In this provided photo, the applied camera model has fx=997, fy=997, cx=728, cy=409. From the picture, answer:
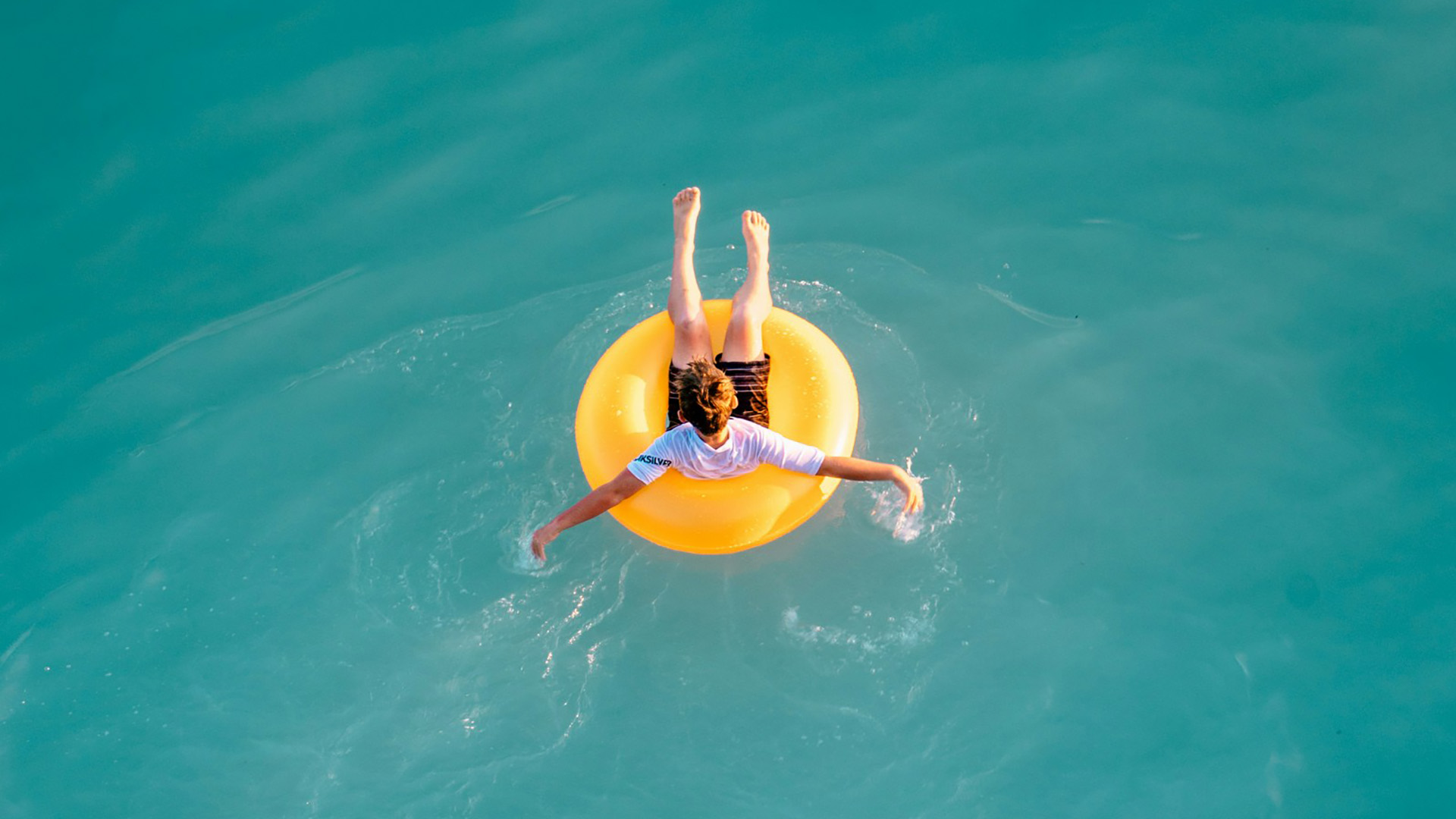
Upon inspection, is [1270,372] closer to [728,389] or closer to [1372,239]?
[1372,239]

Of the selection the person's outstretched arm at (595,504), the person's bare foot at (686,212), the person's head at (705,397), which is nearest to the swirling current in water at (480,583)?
the person's bare foot at (686,212)

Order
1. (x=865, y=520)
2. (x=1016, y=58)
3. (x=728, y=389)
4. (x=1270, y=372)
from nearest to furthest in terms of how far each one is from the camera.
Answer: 1. (x=728, y=389)
2. (x=865, y=520)
3. (x=1270, y=372)
4. (x=1016, y=58)

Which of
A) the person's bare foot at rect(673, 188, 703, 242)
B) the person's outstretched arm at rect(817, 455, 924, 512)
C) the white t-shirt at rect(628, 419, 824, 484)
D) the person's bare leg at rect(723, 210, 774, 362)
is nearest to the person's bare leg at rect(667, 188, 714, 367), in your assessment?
the person's bare foot at rect(673, 188, 703, 242)

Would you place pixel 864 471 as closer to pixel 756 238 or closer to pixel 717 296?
pixel 756 238

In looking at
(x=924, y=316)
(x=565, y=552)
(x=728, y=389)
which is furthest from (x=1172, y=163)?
(x=565, y=552)

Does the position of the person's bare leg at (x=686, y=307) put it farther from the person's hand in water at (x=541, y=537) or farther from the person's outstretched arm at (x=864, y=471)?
the person's hand in water at (x=541, y=537)

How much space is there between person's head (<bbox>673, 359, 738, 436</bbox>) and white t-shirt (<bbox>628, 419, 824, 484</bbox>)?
0.53ft

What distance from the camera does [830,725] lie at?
14.9 feet

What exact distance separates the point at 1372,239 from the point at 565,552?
15.2ft

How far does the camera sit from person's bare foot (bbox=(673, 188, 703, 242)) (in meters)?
4.80

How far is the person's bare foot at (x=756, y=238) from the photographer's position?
4.63 metres

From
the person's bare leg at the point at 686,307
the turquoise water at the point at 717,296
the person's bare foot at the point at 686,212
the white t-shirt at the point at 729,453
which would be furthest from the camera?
the person's bare foot at the point at 686,212

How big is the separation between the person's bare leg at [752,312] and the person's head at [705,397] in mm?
510

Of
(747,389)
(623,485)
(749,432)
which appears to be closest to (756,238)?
(747,389)
